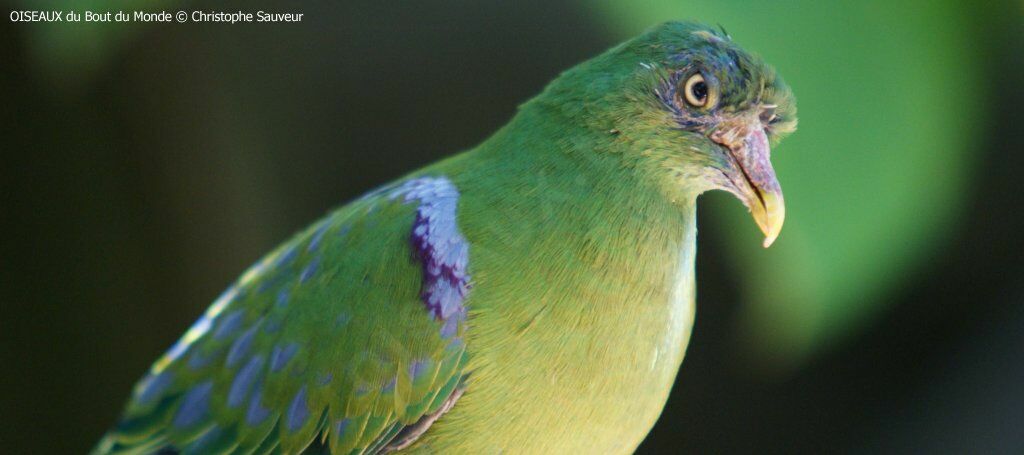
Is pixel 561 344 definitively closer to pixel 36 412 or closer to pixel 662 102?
pixel 662 102

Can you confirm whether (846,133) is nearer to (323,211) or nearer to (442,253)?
(442,253)

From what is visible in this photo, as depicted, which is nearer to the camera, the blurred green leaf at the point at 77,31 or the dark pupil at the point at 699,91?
the dark pupil at the point at 699,91

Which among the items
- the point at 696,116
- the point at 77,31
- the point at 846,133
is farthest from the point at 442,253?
the point at 77,31

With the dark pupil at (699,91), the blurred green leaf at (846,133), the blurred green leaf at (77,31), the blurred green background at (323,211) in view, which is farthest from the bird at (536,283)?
the blurred green background at (323,211)

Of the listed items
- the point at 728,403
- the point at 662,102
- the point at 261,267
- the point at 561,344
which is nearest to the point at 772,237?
the point at 662,102

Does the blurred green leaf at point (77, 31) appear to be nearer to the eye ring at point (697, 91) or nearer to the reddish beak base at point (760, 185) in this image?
the eye ring at point (697, 91)

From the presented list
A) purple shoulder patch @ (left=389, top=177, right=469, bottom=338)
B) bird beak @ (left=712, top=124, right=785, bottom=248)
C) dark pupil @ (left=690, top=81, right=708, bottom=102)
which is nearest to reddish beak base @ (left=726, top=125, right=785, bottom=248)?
bird beak @ (left=712, top=124, right=785, bottom=248)

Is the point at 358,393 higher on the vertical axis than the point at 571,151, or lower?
lower
